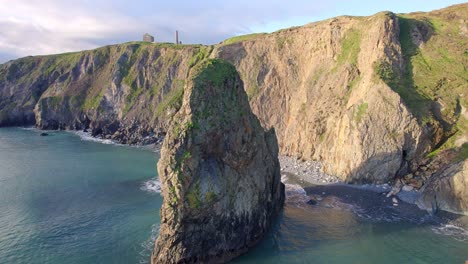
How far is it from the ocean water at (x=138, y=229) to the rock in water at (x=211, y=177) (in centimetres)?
310

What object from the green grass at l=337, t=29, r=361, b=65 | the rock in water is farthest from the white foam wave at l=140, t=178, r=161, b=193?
the green grass at l=337, t=29, r=361, b=65

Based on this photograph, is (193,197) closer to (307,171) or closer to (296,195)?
(296,195)

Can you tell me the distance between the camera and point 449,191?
39250 mm

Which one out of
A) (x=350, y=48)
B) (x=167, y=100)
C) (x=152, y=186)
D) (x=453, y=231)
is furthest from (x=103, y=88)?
(x=453, y=231)

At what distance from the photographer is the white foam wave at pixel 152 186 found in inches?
1949

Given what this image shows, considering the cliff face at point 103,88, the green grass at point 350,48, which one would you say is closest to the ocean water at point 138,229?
the green grass at point 350,48

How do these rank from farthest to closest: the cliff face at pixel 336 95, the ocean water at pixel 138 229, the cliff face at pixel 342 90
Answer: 1. the cliff face at pixel 342 90
2. the cliff face at pixel 336 95
3. the ocean water at pixel 138 229

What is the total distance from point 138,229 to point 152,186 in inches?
616

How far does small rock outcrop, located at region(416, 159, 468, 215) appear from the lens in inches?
1513

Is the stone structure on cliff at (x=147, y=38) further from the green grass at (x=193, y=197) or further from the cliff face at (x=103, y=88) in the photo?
the green grass at (x=193, y=197)

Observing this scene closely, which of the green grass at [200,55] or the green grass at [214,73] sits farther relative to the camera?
the green grass at [200,55]

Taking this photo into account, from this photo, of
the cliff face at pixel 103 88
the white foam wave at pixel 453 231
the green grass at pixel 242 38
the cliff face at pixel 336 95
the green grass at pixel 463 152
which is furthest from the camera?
the cliff face at pixel 103 88

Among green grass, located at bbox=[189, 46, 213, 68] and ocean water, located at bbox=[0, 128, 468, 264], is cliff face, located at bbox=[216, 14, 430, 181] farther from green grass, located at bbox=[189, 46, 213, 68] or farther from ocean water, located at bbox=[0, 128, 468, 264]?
ocean water, located at bbox=[0, 128, 468, 264]

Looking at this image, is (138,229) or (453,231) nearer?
(453,231)
